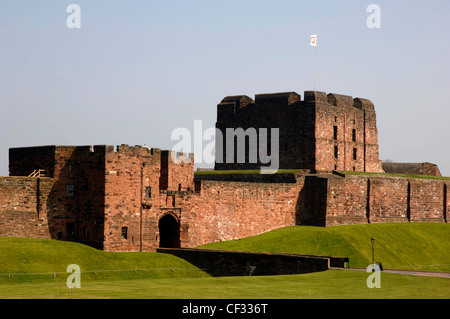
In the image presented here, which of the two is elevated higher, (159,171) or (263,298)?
(159,171)

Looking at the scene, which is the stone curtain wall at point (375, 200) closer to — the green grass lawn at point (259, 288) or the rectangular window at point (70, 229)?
the rectangular window at point (70, 229)

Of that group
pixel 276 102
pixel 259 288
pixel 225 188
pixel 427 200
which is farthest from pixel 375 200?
pixel 259 288

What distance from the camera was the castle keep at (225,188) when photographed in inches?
1934

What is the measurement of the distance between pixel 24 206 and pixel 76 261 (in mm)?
5694

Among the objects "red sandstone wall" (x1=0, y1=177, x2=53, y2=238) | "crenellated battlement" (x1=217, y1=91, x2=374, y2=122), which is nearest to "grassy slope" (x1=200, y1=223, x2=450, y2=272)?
"red sandstone wall" (x1=0, y1=177, x2=53, y2=238)

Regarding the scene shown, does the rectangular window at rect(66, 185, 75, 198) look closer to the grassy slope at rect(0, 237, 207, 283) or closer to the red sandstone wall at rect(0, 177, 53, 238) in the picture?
the red sandstone wall at rect(0, 177, 53, 238)

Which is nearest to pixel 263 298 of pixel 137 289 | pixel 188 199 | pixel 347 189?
pixel 137 289

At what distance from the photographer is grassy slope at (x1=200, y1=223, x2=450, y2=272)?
2153 inches

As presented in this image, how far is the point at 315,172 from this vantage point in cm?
6875

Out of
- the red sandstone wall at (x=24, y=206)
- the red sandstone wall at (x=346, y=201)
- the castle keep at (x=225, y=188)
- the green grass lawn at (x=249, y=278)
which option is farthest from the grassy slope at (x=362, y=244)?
the red sandstone wall at (x=24, y=206)

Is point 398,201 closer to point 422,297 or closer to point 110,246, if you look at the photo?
point 110,246

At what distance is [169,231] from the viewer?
5481 cm

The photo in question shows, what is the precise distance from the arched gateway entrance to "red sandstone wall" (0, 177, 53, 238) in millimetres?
8734

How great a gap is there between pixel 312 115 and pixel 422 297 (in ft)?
127
